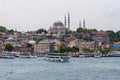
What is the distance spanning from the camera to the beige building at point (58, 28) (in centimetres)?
9106

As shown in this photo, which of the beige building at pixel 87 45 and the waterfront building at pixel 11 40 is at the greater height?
the waterfront building at pixel 11 40

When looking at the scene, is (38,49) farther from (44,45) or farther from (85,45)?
(85,45)

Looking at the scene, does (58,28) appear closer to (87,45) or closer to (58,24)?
(58,24)

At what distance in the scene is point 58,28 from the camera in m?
91.4

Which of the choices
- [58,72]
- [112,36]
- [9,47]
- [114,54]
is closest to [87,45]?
[114,54]

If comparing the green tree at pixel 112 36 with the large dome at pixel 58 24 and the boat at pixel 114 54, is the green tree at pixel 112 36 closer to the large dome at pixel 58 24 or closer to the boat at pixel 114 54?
the large dome at pixel 58 24

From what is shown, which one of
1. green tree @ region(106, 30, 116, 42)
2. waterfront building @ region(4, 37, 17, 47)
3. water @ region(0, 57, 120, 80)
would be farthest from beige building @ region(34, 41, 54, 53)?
water @ region(0, 57, 120, 80)

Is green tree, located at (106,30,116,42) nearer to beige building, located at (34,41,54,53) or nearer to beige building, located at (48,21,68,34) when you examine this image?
beige building, located at (48,21,68,34)

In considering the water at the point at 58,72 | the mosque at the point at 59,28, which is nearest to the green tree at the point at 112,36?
the mosque at the point at 59,28

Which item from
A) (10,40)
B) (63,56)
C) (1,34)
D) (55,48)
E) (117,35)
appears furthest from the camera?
(117,35)

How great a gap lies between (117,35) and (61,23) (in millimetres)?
9385

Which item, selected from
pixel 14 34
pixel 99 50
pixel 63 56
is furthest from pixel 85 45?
pixel 63 56

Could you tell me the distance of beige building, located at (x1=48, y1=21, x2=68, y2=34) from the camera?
3585 inches

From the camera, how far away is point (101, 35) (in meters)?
87.6
